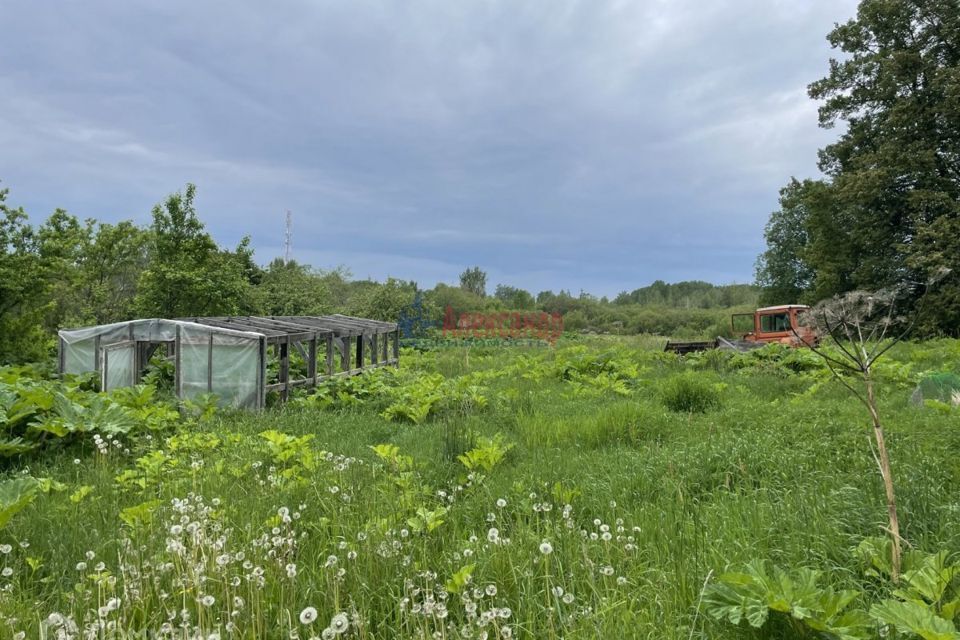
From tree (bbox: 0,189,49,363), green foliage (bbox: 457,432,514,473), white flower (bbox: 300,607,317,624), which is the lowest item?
green foliage (bbox: 457,432,514,473)

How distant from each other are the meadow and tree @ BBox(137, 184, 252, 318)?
11795 mm

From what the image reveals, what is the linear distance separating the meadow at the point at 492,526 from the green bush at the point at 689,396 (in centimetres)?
5

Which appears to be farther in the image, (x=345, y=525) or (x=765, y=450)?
(x=765, y=450)

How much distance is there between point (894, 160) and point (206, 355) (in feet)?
86.0

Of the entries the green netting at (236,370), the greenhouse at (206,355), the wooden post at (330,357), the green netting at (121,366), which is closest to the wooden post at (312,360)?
the greenhouse at (206,355)

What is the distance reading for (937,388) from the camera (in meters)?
7.09

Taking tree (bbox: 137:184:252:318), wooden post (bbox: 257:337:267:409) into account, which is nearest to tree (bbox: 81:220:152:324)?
tree (bbox: 137:184:252:318)

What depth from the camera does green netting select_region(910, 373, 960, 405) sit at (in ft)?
22.7

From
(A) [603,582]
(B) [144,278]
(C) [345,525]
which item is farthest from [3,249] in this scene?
(A) [603,582]

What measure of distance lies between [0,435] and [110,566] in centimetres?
465

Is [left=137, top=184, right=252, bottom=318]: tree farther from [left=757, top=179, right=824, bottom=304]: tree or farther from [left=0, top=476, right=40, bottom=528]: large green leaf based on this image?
[left=757, top=179, right=824, bottom=304]: tree

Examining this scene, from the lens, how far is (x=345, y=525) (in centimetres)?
338

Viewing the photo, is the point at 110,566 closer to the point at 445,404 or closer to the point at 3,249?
the point at 445,404

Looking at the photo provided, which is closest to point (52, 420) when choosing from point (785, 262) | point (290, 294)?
point (290, 294)
